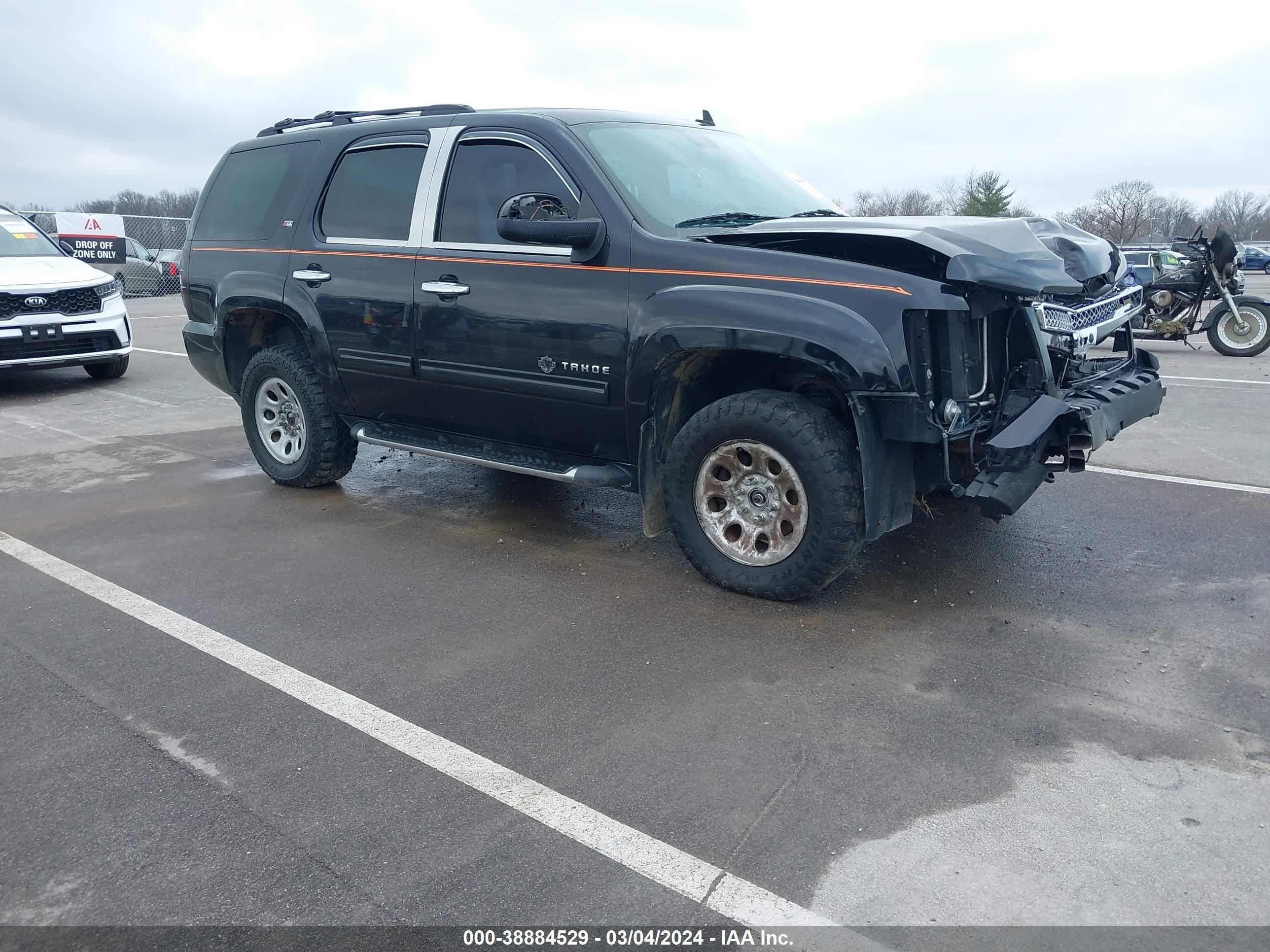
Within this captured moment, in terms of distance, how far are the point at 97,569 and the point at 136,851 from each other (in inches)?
105

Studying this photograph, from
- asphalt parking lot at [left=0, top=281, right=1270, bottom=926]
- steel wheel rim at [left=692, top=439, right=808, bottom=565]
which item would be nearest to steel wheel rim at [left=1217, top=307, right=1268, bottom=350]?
asphalt parking lot at [left=0, top=281, right=1270, bottom=926]

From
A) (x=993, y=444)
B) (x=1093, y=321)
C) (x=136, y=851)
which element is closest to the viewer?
(x=136, y=851)

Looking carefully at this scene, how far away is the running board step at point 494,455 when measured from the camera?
4754 millimetres

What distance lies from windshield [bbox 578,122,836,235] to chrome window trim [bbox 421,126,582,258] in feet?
0.69

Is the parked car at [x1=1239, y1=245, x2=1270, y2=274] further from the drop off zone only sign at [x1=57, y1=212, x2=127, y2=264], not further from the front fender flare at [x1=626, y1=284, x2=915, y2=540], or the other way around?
the front fender flare at [x1=626, y1=284, x2=915, y2=540]

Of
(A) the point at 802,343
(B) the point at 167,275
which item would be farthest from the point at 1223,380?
(B) the point at 167,275

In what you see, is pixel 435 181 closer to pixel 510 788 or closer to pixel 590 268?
pixel 590 268

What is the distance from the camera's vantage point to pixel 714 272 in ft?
13.7

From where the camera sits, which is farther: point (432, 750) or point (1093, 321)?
point (1093, 321)

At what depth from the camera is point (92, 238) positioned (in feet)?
85.8

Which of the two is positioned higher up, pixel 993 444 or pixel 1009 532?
pixel 993 444

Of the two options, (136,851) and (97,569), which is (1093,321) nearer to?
(136,851)

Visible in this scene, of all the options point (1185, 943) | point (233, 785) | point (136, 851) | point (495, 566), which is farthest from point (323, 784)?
point (1185, 943)

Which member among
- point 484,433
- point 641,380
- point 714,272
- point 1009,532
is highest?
point 714,272
